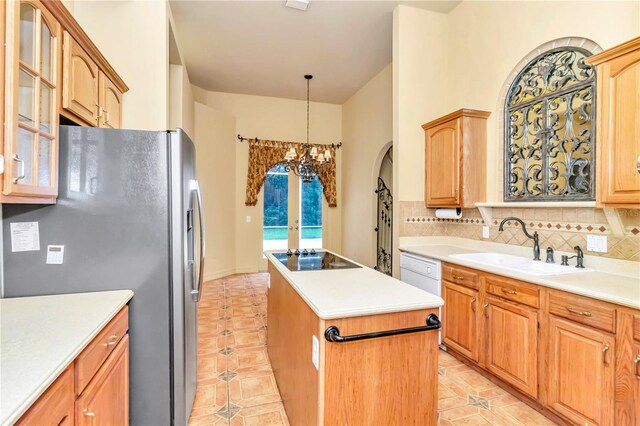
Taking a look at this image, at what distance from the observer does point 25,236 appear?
158cm

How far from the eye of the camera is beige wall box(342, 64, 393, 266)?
533 centimetres

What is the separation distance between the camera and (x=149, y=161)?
5.81ft

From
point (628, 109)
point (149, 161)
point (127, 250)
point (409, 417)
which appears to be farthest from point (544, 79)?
point (127, 250)

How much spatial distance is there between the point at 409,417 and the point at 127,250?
1730mm

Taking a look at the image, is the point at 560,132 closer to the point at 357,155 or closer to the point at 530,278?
the point at 530,278

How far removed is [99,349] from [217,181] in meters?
4.79

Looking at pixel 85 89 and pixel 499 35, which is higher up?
pixel 499 35

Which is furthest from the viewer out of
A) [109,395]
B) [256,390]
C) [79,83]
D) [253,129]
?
[253,129]

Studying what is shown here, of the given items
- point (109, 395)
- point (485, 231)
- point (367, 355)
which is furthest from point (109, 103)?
point (485, 231)

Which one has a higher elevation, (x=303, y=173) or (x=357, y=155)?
(x=357, y=155)

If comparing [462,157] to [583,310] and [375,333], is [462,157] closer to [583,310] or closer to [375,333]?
[583,310]

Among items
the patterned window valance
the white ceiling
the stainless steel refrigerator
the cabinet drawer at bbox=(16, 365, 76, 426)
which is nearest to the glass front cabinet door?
the stainless steel refrigerator

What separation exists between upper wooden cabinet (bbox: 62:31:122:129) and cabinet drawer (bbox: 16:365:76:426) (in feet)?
4.77

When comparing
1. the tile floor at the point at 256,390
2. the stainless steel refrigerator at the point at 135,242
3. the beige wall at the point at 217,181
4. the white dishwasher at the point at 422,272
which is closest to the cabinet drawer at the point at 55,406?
the stainless steel refrigerator at the point at 135,242
